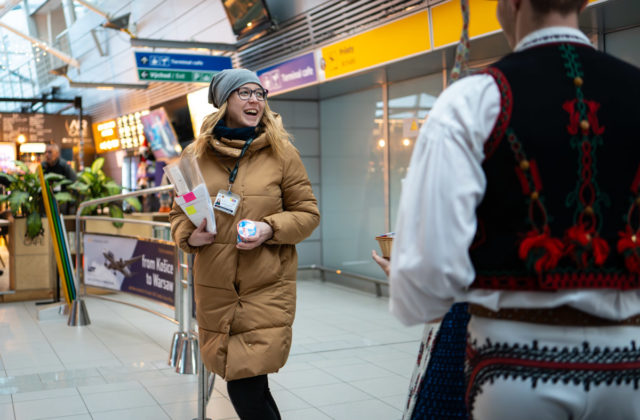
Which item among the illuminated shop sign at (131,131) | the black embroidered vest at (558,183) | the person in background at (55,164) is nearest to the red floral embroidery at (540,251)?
the black embroidered vest at (558,183)

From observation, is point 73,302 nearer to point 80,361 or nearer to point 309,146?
point 80,361

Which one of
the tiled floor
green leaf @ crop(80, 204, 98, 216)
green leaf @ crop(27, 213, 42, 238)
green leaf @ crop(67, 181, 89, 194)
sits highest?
green leaf @ crop(67, 181, 89, 194)

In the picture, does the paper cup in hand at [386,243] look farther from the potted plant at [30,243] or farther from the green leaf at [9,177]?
the green leaf at [9,177]

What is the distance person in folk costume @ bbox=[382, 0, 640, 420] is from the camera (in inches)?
46.1

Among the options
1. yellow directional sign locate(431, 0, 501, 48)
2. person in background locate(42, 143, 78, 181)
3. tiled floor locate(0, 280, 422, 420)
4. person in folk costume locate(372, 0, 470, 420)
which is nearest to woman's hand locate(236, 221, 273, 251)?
person in folk costume locate(372, 0, 470, 420)

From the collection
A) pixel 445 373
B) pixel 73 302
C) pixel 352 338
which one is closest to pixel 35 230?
pixel 73 302

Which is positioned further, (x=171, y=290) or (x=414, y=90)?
(x=414, y=90)

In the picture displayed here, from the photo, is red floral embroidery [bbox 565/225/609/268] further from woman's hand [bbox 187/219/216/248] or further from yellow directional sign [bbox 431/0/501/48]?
yellow directional sign [bbox 431/0/501/48]

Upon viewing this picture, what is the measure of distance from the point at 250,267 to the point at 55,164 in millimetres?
7100

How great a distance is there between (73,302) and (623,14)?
17.2 feet

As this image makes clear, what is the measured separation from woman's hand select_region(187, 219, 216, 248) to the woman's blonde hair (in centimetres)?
28

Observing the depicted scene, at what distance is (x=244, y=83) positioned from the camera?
106 inches

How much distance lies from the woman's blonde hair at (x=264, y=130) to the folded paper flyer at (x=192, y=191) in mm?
56

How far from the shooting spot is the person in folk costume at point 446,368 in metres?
1.43
